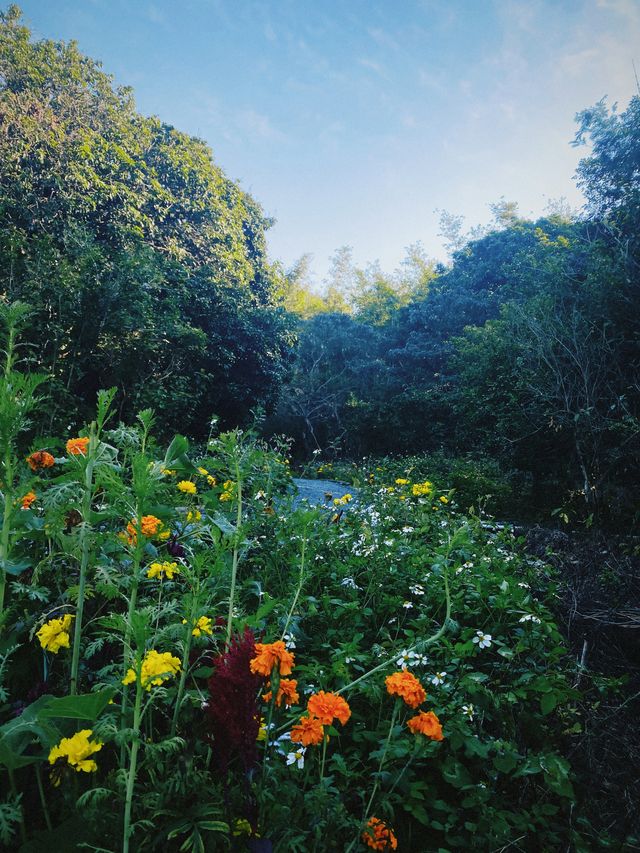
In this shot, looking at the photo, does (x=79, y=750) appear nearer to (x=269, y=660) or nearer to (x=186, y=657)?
(x=186, y=657)

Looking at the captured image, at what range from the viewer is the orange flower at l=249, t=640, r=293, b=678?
0.93 metres

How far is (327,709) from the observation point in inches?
37.9

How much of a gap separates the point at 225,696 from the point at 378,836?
0.62 m

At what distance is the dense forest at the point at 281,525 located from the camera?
38.4 inches

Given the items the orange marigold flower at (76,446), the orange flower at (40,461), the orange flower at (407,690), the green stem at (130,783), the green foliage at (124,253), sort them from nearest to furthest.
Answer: the green stem at (130,783) < the orange flower at (407,690) < the orange marigold flower at (76,446) < the orange flower at (40,461) < the green foliage at (124,253)

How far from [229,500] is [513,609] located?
61.0 inches

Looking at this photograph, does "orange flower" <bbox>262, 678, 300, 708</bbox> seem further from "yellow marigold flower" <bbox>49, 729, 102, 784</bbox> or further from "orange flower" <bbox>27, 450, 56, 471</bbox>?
"orange flower" <bbox>27, 450, 56, 471</bbox>

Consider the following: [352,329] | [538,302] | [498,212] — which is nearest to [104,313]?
[538,302]

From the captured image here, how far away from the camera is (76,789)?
93 cm

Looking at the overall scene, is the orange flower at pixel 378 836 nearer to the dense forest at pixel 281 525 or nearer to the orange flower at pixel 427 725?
the dense forest at pixel 281 525

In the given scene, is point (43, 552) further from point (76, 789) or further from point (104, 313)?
point (104, 313)

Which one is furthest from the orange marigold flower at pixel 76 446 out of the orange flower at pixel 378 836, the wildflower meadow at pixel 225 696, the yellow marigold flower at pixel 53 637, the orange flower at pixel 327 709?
the orange flower at pixel 378 836

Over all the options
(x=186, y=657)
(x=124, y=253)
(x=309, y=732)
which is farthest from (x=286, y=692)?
(x=124, y=253)

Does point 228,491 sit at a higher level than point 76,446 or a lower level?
lower
